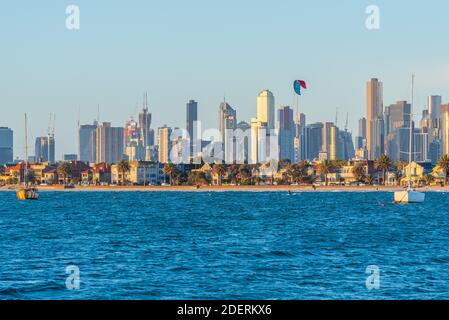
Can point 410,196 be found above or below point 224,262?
below

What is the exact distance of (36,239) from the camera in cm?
6856

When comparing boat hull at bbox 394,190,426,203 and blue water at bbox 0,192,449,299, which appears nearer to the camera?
blue water at bbox 0,192,449,299

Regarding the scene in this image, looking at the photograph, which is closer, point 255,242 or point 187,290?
point 187,290

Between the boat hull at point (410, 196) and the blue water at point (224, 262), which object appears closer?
the blue water at point (224, 262)

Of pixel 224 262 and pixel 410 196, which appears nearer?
pixel 224 262
